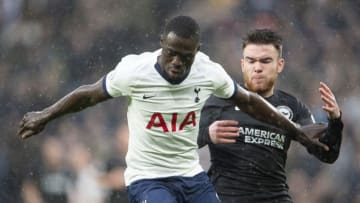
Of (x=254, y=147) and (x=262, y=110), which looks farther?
(x=254, y=147)

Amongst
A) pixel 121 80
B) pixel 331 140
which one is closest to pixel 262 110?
pixel 331 140

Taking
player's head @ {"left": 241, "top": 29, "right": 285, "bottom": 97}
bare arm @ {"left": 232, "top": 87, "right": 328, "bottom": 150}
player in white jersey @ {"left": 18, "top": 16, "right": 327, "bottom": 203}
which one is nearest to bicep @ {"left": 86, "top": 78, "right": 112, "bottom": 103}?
player in white jersey @ {"left": 18, "top": 16, "right": 327, "bottom": 203}

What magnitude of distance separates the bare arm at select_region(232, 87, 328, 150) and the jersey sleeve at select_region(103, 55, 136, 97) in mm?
704

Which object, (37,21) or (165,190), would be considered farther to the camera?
(37,21)

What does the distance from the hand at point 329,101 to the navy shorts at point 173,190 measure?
916 mm

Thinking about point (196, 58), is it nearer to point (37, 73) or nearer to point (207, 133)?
point (207, 133)

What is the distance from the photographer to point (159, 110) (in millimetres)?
5711

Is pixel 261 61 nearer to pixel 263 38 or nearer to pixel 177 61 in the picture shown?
pixel 263 38

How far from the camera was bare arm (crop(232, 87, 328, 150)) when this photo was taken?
6094 millimetres

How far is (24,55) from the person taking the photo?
9477mm

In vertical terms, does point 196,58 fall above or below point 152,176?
above

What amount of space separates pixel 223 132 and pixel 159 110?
0.67 metres

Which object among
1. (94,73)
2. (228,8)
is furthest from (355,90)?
(94,73)

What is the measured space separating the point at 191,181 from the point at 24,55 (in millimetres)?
4024
